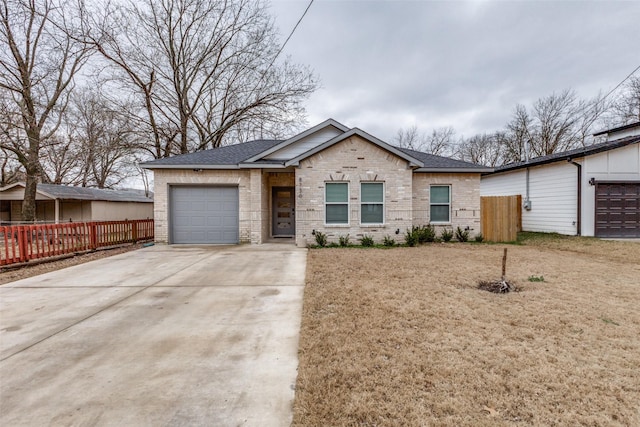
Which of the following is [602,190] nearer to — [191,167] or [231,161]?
[231,161]

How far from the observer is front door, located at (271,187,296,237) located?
12.8 m

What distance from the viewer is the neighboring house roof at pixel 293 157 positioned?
1023 cm

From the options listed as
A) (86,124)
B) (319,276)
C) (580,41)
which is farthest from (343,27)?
(86,124)

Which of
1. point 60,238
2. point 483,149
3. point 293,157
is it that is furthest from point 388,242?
point 483,149

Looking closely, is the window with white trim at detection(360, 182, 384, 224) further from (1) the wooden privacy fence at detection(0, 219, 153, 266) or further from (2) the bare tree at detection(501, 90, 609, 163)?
(2) the bare tree at detection(501, 90, 609, 163)

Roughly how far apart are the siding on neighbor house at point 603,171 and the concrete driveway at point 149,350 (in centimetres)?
1239

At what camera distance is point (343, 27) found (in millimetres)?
12133

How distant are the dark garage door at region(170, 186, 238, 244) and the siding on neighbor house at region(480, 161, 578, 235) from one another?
13522 millimetres

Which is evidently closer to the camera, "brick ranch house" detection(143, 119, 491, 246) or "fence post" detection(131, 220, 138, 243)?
"brick ranch house" detection(143, 119, 491, 246)

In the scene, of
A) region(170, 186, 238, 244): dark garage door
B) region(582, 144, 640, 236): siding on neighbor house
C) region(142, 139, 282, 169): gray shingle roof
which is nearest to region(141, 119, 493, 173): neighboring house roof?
region(142, 139, 282, 169): gray shingle roof

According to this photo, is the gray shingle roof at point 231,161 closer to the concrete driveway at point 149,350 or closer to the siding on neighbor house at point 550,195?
the siding on neighbor house at point 550,195

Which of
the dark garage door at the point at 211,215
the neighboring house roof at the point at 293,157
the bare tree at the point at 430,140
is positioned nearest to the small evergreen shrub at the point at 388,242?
the neighboring house roof at the point at 293,157

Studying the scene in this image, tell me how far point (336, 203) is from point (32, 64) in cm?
1599

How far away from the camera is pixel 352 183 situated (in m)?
10.5
